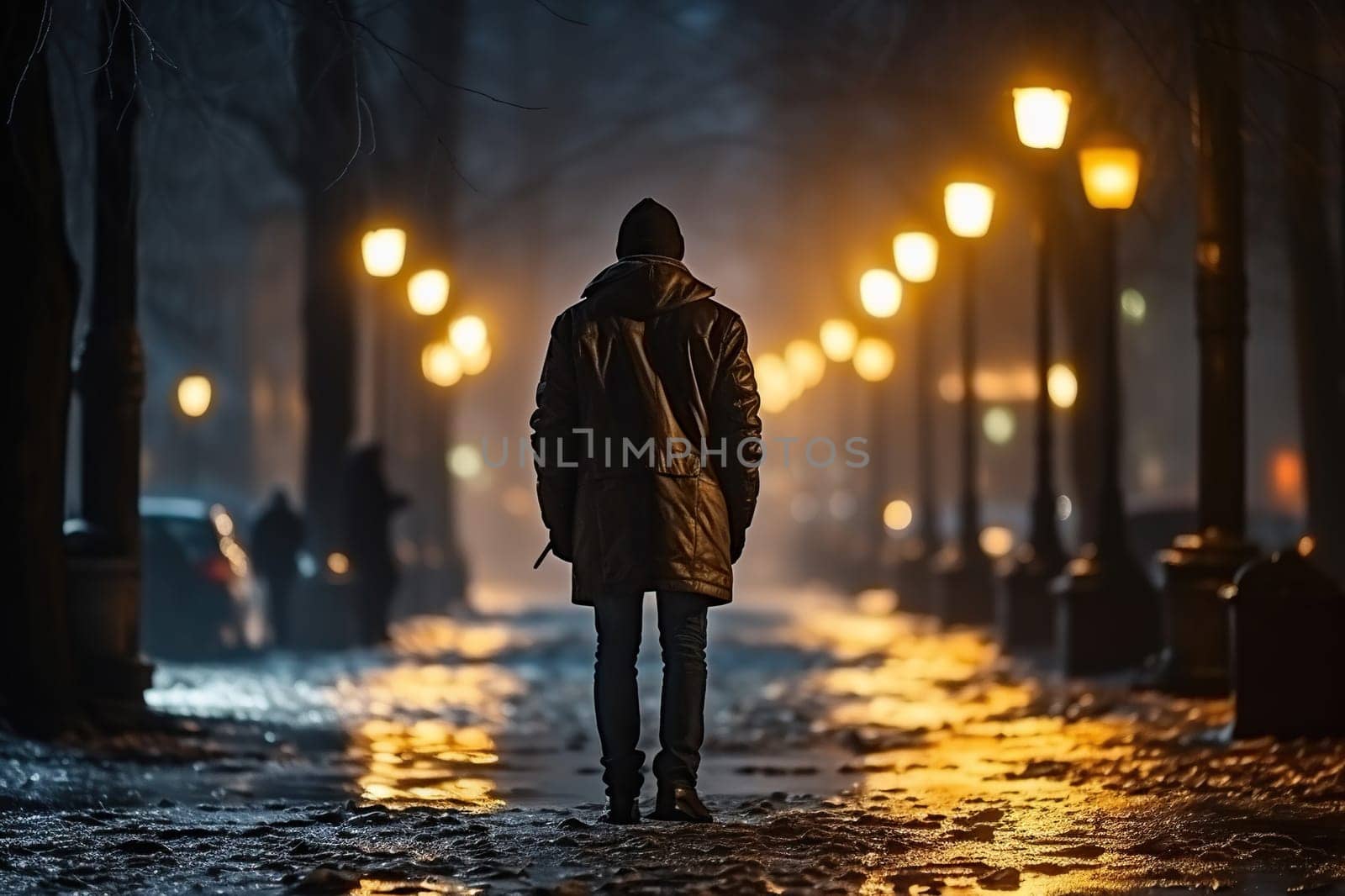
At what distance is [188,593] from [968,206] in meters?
7.30

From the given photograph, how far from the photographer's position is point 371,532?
25250 mm

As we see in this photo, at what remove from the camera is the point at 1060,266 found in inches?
1044

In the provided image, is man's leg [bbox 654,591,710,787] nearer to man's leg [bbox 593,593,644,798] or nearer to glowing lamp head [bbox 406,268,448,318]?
man's leg [bbox 593,593,644,798]

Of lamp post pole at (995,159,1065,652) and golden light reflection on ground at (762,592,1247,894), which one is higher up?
lamp post pole at (995,159,1065,652)

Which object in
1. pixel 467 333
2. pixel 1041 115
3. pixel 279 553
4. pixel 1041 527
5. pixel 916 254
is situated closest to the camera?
pixel 1041 115

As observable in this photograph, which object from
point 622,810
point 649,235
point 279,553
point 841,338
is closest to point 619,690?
point 622,810

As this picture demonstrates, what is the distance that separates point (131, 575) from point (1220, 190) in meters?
6.53

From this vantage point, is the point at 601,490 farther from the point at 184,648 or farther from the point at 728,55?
the point at 728,55

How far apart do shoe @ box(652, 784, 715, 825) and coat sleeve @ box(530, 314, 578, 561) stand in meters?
0.86

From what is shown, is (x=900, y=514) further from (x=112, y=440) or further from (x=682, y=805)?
(x=682, y=805)

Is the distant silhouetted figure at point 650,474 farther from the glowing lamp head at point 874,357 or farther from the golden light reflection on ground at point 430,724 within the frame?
the glowing lamp head at point 874,357

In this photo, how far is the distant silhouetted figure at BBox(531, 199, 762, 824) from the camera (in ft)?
28.9

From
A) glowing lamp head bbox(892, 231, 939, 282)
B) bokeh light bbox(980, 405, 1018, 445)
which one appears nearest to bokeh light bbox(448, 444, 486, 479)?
bokeh light bbox(980, 405, 1018, 445)

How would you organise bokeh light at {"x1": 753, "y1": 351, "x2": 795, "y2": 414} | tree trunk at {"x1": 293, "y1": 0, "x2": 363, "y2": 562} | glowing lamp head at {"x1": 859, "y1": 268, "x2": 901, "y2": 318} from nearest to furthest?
tree trunk at {"x1": 293, "y1": 0, "x2": 363, "y2": 562} → glowing lamp head at {"x1": 859, "y1": 268, "x2": 901, "y2": 318} → bokeh light at {"x1": 753, "y1": 351, "x2": 795, "y2": 414}
